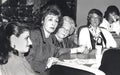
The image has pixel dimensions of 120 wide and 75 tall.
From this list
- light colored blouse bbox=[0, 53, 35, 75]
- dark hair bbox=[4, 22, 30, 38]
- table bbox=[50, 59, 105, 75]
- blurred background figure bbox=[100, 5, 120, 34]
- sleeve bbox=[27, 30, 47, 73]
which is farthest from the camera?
blurred background figure bbox=[100, 5, 120, 34]

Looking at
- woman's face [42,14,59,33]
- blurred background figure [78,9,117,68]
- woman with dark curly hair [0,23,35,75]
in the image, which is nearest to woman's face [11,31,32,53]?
woman with dark curly hair [0,23,35,75]

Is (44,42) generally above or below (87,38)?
above

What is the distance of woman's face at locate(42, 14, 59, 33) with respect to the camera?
3010 millimetres

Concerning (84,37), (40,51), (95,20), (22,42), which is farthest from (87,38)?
(22,42)

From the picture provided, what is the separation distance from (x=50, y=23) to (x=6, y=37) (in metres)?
0.81

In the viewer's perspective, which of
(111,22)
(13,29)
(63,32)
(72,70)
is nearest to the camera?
(72,70)

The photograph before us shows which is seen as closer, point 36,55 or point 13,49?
point 13,49

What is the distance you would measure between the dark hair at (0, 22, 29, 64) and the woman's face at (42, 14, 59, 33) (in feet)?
1.94

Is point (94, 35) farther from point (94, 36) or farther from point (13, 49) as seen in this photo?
point (13, 49)

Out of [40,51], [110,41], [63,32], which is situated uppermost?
[63,32]

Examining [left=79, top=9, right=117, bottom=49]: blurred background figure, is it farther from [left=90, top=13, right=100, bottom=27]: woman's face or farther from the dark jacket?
the dark jacket

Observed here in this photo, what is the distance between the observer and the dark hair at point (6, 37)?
2221mm

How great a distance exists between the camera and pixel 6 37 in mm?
2291

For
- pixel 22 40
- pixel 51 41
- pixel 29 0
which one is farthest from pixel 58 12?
pixel 29 0
